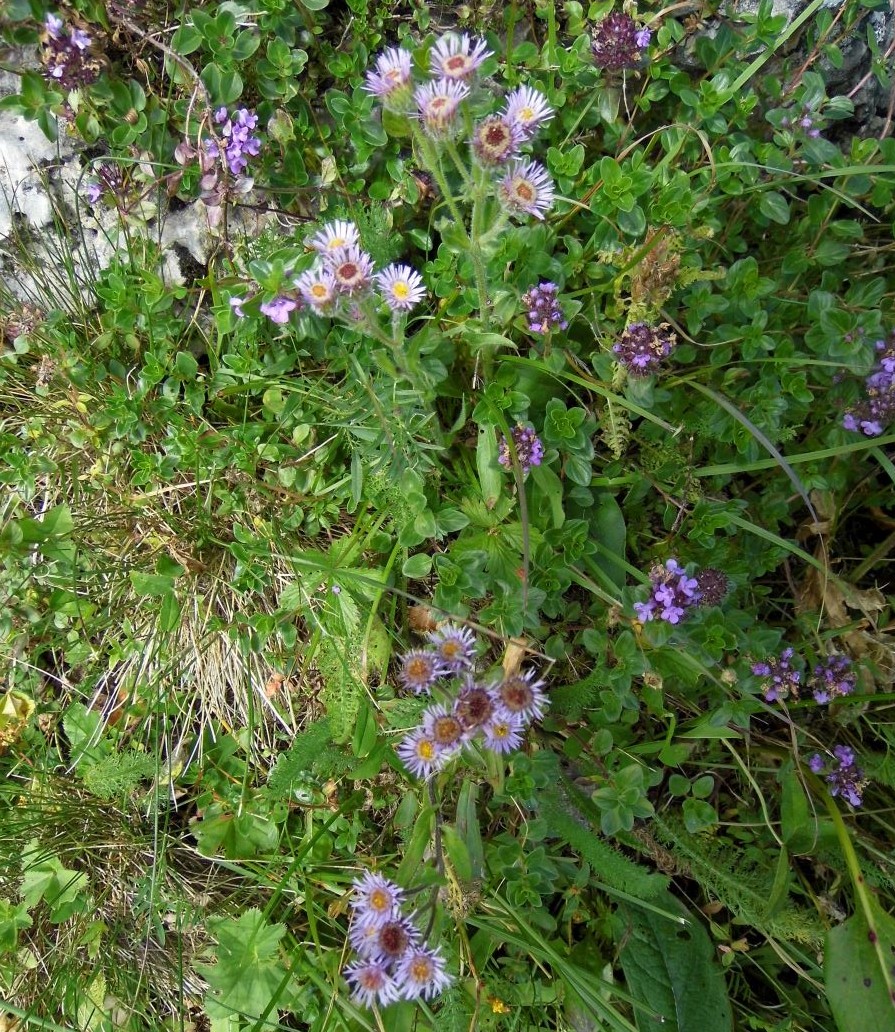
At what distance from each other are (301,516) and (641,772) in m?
1.36

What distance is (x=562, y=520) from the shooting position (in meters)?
2.30

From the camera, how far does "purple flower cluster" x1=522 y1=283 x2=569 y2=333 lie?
2.20 meters

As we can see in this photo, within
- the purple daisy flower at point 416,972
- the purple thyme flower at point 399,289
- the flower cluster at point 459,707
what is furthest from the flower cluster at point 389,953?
the purple thyme flower at point 399,289

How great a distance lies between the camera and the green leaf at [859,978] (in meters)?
2.26

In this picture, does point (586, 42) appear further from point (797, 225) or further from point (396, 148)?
point (797, 225)

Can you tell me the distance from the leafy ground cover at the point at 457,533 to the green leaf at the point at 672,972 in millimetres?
13

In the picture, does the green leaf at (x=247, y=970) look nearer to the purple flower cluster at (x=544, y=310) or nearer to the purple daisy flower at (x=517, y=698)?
the purple daisy flower at (x=517, y=698)

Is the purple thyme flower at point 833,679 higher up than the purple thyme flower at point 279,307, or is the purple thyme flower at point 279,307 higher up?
the purple thyme flower at point 279,307

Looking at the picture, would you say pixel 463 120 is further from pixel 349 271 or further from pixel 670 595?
pixel 670 595

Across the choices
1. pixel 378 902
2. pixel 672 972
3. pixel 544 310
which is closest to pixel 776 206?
pixel 544 310

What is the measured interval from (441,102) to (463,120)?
90 millimetres

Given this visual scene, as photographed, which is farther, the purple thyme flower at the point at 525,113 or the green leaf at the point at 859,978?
the green leaf at the point at 859,978

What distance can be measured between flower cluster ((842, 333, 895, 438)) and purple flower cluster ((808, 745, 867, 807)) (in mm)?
1016

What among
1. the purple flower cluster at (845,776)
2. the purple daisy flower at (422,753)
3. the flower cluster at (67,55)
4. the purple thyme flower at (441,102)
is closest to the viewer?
the purple thyme flower at (441,102)
